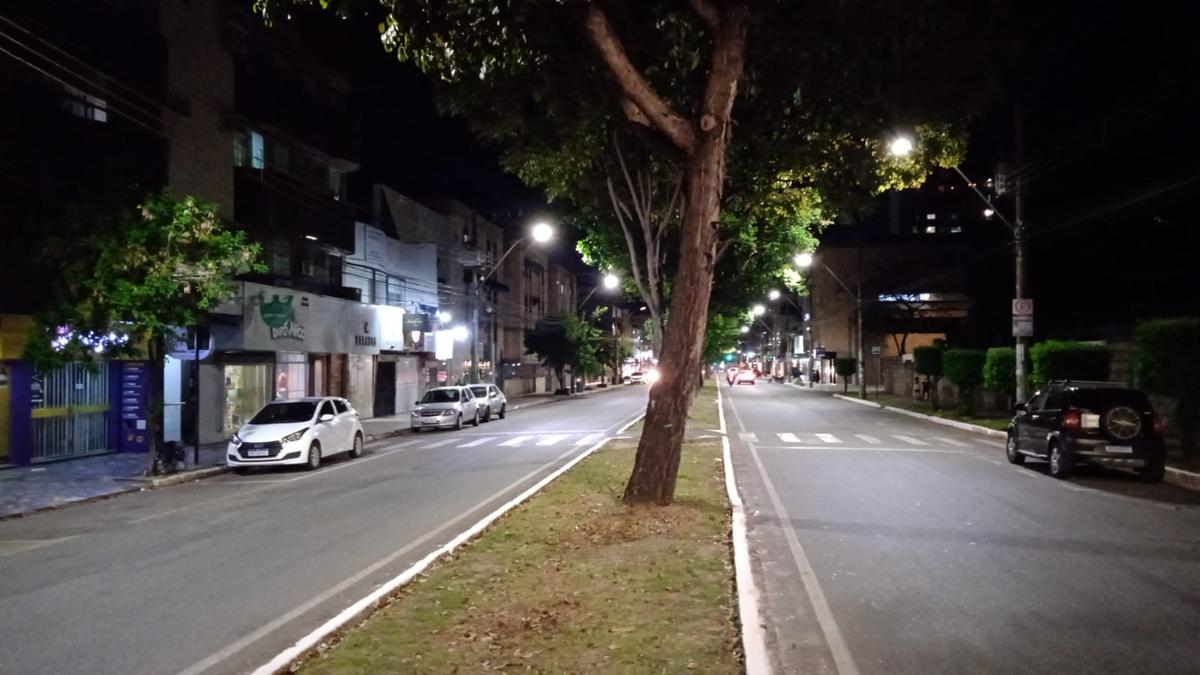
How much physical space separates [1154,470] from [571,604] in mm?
12480

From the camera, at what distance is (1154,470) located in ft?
48.9

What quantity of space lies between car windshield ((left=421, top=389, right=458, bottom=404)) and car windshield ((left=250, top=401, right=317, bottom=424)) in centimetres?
1071

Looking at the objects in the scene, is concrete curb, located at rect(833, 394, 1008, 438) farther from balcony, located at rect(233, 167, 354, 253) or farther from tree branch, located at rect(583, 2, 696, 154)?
balcony, located at rect(233, 167, 354, 253)

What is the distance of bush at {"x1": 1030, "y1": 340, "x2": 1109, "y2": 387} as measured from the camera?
2366 cm

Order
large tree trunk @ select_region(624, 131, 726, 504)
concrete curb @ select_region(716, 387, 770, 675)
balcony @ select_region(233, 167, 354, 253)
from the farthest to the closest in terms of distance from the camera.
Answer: balcony @ select_region(233, 167, 354, 253) < large tree trunk @ select_region(624, 131, 726, 504) < concrete curb @ select_region(716, 387, 770, 675)

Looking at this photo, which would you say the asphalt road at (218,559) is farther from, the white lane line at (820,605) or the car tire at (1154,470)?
the car tire at (1154,470)

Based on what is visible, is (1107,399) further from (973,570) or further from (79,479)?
(79,479)

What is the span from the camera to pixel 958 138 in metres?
13.2

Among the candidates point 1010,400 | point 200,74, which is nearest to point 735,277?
point 1010,400

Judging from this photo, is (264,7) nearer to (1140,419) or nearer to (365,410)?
(1140,419)

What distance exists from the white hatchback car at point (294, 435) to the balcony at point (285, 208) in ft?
26.2

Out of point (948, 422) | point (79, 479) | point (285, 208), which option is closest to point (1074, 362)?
point (948, 422)

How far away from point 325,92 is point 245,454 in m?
18.5

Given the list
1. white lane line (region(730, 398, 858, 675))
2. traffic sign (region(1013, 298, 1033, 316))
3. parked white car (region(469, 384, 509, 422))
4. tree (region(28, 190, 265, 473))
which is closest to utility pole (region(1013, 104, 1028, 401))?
traffic sign (region(1013, 298, 1033, 316))
